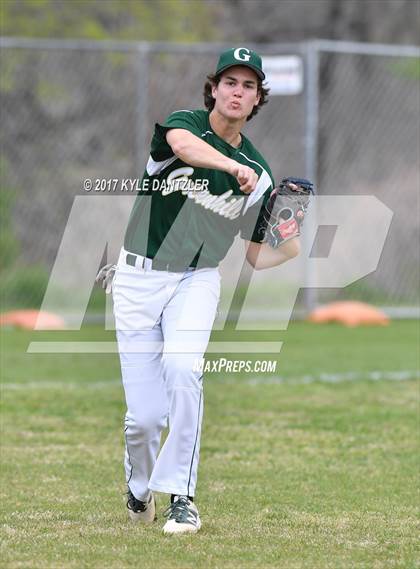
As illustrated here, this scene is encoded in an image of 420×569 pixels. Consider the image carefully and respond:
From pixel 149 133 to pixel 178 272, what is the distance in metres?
9.09

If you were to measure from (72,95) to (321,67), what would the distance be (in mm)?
3729

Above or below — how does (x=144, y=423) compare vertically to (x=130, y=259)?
below

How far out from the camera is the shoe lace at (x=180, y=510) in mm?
5223

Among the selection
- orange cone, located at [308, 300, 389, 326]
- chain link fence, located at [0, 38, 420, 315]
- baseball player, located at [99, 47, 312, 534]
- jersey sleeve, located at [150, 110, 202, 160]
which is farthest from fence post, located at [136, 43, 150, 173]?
jersey sleeve, located at [150, 110, 202, 160]

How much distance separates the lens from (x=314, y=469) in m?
6.92

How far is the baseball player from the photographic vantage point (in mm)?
5312

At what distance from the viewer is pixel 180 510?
17.2 ft

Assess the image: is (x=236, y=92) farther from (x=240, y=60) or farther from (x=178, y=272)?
(x=178, y=272)

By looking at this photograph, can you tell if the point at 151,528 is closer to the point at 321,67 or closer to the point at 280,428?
the point at 280,428

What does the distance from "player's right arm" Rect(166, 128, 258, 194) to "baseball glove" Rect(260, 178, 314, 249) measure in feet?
1.04

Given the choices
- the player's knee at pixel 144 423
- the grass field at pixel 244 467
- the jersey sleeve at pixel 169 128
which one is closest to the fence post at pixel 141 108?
the grass field at pixel 244 467
